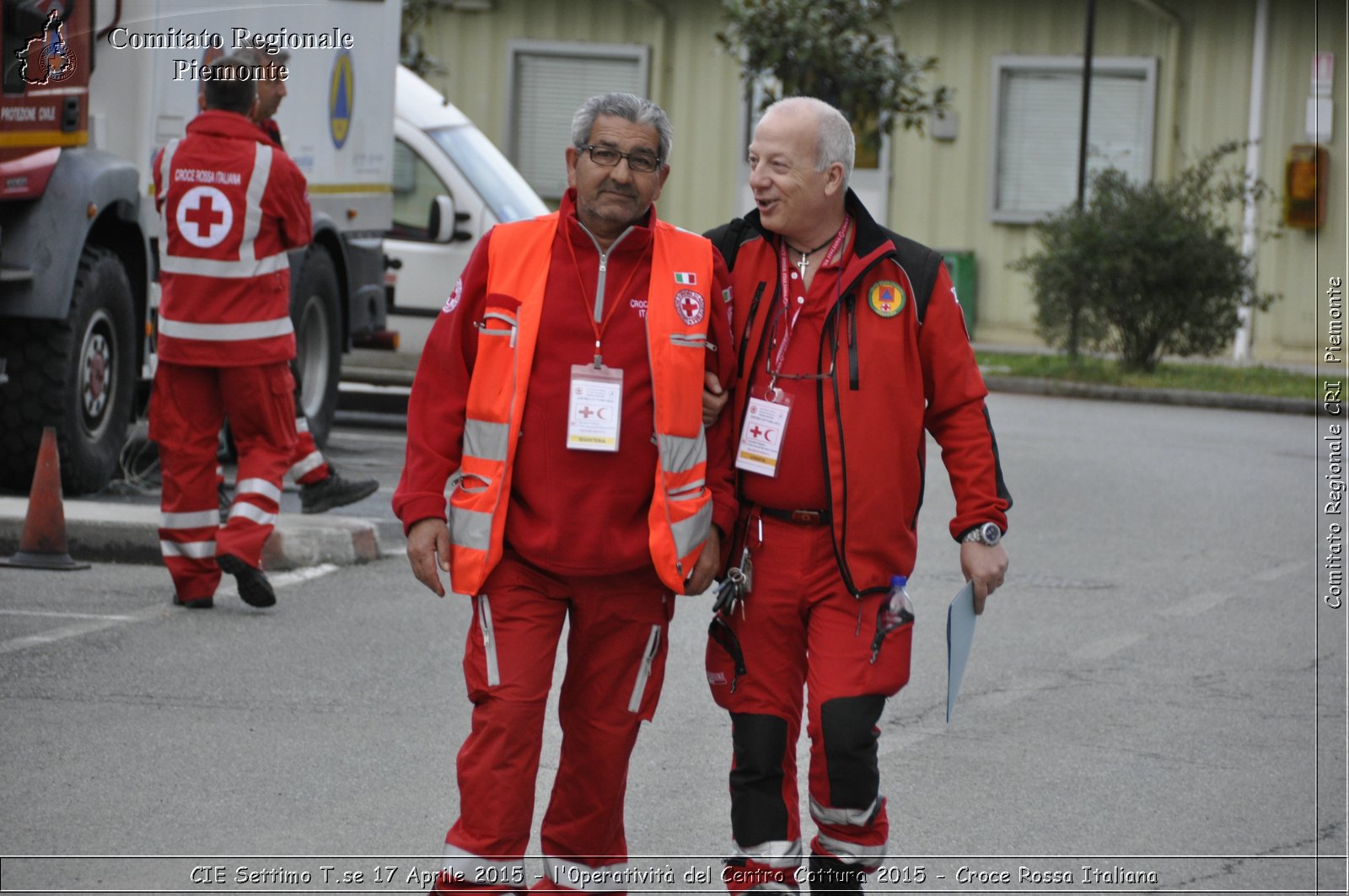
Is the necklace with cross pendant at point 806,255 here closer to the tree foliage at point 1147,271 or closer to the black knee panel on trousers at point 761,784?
the black knee panel on trousers at point 761,784

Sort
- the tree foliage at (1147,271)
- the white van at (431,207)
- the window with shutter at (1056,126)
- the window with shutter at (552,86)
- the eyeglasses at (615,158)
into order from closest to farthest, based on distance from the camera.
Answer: the eyeglasses at (615,158) < the white van at (431,207) < the tree foliage at (1147,271) < the window with shutter at (1056,126) < the window with shutter at (552,86)

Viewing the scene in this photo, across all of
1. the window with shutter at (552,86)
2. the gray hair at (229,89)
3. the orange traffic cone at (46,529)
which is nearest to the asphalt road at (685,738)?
the orange traffic cone at (46,529)

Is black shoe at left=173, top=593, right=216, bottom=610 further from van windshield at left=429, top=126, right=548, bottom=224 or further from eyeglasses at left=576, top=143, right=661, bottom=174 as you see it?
van windshield at left=429, top=126, right=548, bottom=224

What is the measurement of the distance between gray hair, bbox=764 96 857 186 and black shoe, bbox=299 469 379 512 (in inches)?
227

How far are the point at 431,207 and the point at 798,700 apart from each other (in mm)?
10469

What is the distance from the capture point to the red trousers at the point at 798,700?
14.3ft

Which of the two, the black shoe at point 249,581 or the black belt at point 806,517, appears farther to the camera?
the black shoe at point 249,581

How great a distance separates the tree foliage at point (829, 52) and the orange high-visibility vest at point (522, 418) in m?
16.7

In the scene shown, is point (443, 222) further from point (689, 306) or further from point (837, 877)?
point (837, 877)

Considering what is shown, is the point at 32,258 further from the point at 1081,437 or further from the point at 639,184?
the point at 1081,437

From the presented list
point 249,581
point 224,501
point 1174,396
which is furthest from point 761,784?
point 1174,396

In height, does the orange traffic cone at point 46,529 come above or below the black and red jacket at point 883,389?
below

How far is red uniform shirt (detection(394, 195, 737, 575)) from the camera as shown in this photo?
4.27 metres

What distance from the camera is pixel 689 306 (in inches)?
170
